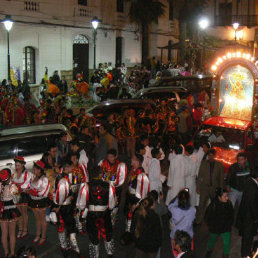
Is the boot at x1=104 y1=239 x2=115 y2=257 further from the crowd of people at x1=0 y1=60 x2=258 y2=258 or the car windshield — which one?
the car windshield

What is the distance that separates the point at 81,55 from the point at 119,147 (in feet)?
Answer: 48.2

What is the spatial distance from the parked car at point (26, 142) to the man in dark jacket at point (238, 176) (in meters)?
4.12

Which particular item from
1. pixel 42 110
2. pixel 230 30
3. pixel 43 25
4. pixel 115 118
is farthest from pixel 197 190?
pixel 230 30

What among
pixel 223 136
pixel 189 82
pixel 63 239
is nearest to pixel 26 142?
pixel 63 239

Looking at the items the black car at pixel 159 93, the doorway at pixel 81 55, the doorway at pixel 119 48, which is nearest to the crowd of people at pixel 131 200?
the black car at pixel 159 93

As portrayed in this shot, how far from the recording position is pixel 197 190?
28.7 ft

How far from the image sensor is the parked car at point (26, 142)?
9.45m

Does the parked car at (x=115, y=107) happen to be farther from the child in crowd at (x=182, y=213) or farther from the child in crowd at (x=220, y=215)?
the child in crowd at (x=182, y=213)

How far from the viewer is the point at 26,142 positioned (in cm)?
975

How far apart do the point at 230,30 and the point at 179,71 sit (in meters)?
20.3

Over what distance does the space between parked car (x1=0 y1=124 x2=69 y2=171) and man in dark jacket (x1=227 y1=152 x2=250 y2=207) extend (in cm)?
412

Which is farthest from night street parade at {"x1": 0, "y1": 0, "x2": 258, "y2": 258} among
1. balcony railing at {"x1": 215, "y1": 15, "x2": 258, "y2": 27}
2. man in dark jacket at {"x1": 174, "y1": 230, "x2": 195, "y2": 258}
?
balcony railing at {"x1": 215, "y1": 15, "x2": 258, "y2": 27}

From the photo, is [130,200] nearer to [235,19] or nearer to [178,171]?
[178,171]

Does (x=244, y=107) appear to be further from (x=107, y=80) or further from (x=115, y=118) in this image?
(x=107, y=80)
